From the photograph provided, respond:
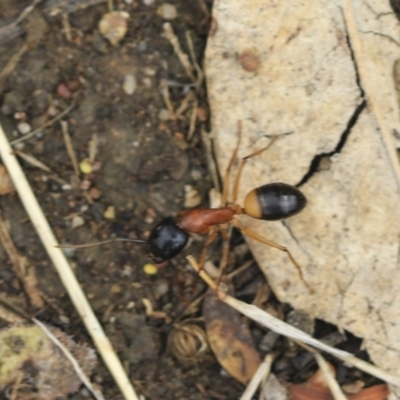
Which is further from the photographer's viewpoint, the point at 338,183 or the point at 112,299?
the point at 112,299

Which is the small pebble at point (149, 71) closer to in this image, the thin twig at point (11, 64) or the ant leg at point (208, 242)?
the thin twig at point (11, 64)

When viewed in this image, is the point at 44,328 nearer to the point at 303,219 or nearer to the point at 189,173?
the point at 189,173

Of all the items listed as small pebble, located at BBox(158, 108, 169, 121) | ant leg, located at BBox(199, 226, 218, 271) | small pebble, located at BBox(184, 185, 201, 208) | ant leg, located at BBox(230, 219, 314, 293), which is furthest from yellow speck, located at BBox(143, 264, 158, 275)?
small pebble, located at BBox(158, 108, 169, 121)

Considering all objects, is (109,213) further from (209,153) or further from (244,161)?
(244,161)

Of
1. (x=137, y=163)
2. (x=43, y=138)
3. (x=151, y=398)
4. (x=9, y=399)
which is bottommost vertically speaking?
(x=151, y=398)

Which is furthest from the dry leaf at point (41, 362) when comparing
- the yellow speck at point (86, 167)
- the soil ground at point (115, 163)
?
the yellow speck at point (86, 167)

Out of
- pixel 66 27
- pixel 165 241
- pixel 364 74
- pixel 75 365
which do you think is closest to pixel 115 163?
pixel 165 241

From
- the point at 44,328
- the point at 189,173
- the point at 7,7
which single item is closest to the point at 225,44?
the point at 189,173
